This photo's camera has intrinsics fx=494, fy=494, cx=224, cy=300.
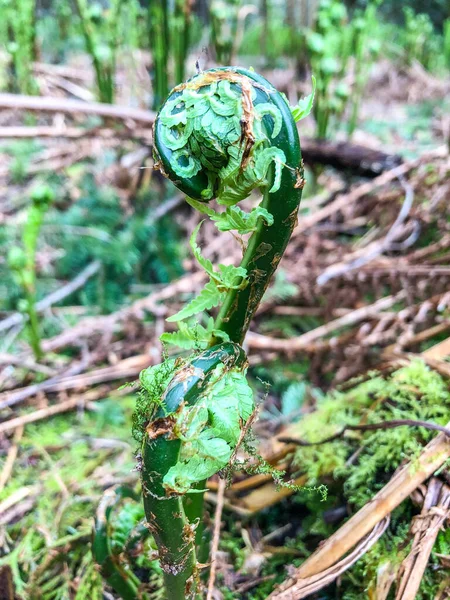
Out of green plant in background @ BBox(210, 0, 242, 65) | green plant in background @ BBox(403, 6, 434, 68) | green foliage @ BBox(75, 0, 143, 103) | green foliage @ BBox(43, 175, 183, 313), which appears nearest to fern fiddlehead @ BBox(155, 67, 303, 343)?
green foliage @ BBox(43, 175, 183, 313)

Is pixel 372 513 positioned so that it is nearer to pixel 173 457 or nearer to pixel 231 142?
pixel 173 457

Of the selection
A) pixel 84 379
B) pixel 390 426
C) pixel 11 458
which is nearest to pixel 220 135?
pixel 390 426

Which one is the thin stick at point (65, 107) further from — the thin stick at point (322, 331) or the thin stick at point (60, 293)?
the thin stick at point (322, 331)

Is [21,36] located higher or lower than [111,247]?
higher

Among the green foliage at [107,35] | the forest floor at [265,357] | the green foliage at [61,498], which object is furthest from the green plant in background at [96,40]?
the green foliage at [61,498]

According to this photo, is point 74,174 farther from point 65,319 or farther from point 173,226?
point 65,319

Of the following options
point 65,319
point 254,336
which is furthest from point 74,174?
point 254,336
